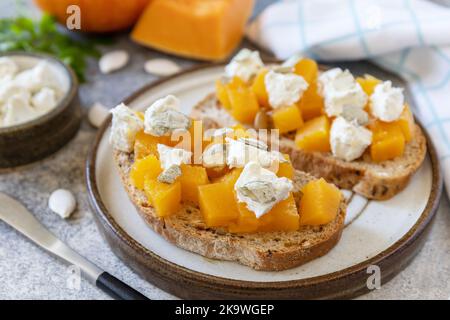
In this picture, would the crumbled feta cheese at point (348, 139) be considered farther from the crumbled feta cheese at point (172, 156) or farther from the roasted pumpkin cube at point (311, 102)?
the crumbled feta cheese at point (172, 156)

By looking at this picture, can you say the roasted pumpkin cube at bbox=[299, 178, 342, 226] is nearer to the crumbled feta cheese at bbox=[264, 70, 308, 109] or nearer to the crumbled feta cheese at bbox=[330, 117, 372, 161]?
the crumbled feta cheese at bbox=[330, 117, 372, 161]

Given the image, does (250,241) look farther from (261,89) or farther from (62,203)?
(62,203)

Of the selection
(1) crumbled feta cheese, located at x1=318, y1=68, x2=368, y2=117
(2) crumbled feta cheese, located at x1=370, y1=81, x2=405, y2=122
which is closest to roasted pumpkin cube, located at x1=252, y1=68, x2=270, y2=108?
(1) crumbled feta cheese, located at x1=318, y1=68, x2=368, y2=117

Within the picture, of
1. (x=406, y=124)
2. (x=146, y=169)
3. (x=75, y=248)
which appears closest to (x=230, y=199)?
(x=146, y=169)

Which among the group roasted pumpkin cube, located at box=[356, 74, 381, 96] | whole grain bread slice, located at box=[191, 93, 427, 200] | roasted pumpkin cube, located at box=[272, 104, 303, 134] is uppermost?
roasted pumpkin cube, located at box=[356, 74, 381, 96]

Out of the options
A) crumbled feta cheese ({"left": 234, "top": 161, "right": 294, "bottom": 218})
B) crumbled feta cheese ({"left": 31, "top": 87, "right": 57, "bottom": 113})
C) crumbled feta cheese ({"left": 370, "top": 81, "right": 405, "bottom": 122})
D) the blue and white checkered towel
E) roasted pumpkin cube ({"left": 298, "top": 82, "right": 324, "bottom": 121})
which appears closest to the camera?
crumbled feta cheese ({"left": 234, "top": 161, "right": 294, "bottom": 218})

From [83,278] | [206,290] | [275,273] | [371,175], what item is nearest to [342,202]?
[371,175]

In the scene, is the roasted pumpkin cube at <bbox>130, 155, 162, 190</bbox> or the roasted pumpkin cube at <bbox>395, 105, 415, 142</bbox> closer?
the roasted pumpkin cube at <bbox>130, 155, 162, 190</bbox>
